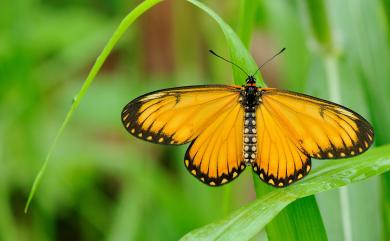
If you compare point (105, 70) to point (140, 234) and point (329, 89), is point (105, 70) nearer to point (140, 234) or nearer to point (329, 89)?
point (140, 234)

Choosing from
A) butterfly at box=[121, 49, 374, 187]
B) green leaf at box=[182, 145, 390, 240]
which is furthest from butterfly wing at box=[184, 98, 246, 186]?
green leaf at box=[182, 145, 390, 240]

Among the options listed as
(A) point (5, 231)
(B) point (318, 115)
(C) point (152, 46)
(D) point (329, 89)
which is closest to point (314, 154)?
(B) point (318, 115)

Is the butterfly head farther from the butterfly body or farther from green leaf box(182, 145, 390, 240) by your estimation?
green leaf box(182, 145, 390, 240)

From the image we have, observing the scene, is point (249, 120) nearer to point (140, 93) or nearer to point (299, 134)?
point (299, 134)

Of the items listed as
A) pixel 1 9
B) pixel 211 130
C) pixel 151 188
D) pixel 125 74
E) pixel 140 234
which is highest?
pixel 1 9

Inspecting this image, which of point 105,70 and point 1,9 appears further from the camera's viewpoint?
point 105,70
